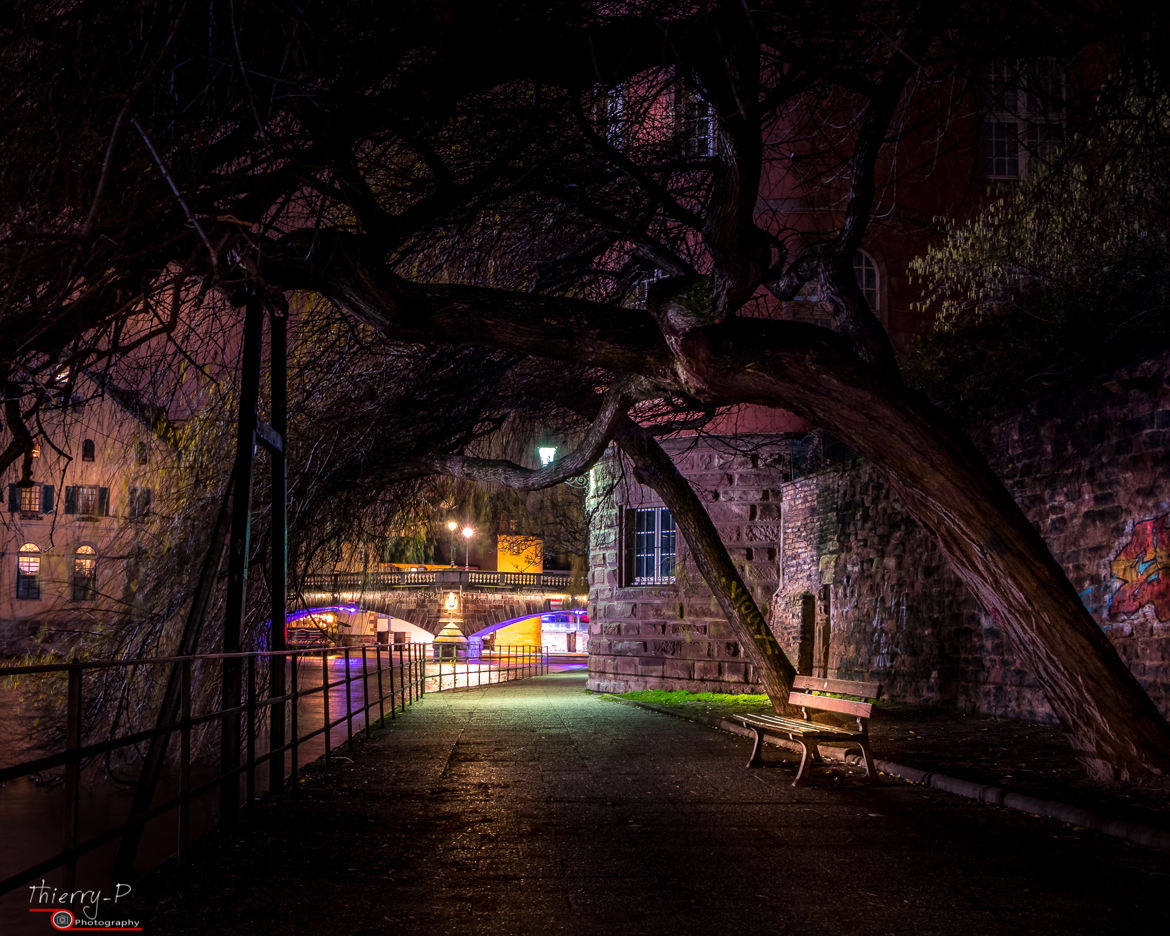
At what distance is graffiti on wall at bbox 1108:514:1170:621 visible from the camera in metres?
9.68

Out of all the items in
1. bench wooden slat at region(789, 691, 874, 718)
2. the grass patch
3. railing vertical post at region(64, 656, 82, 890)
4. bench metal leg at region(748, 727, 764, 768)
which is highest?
railing vertical post at region(64, 656, 82, 890)

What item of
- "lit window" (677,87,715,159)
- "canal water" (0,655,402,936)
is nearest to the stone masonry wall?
"lit window" (677,87,715,159)

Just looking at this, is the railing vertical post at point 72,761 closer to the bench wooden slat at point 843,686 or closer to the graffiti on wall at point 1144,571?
the bench wooden slat at point 843,686

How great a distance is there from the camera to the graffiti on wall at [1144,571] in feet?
31.8

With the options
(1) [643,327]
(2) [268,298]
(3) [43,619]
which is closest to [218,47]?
(2) [268,298]

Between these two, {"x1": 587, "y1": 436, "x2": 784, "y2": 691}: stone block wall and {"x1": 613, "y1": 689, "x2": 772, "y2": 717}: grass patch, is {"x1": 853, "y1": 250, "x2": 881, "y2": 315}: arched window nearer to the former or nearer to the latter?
{"x1": 587, "y1": 436, "x2": 784, "y2": 691}: stone block wall

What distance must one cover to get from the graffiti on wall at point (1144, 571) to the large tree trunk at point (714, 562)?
340 centimetres

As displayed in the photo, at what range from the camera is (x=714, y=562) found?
12.4 meters

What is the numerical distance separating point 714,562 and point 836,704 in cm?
435

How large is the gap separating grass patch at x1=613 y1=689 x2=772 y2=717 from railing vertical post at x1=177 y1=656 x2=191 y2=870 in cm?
935

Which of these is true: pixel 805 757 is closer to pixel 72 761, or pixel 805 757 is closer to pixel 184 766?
pixel 184 766

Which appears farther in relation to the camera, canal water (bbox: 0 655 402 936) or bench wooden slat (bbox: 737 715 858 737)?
A: canal water (bbox: 0 655 402 936)

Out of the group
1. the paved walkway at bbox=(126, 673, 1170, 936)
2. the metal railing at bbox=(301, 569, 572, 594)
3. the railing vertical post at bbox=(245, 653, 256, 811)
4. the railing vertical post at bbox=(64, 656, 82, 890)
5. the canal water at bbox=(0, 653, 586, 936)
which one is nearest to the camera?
the railing vertical post at bbox=(64, 656, 82, 890)

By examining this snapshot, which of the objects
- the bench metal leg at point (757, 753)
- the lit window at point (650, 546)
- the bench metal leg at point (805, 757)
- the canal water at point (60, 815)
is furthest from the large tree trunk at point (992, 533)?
the lit window at point (650, 546)
